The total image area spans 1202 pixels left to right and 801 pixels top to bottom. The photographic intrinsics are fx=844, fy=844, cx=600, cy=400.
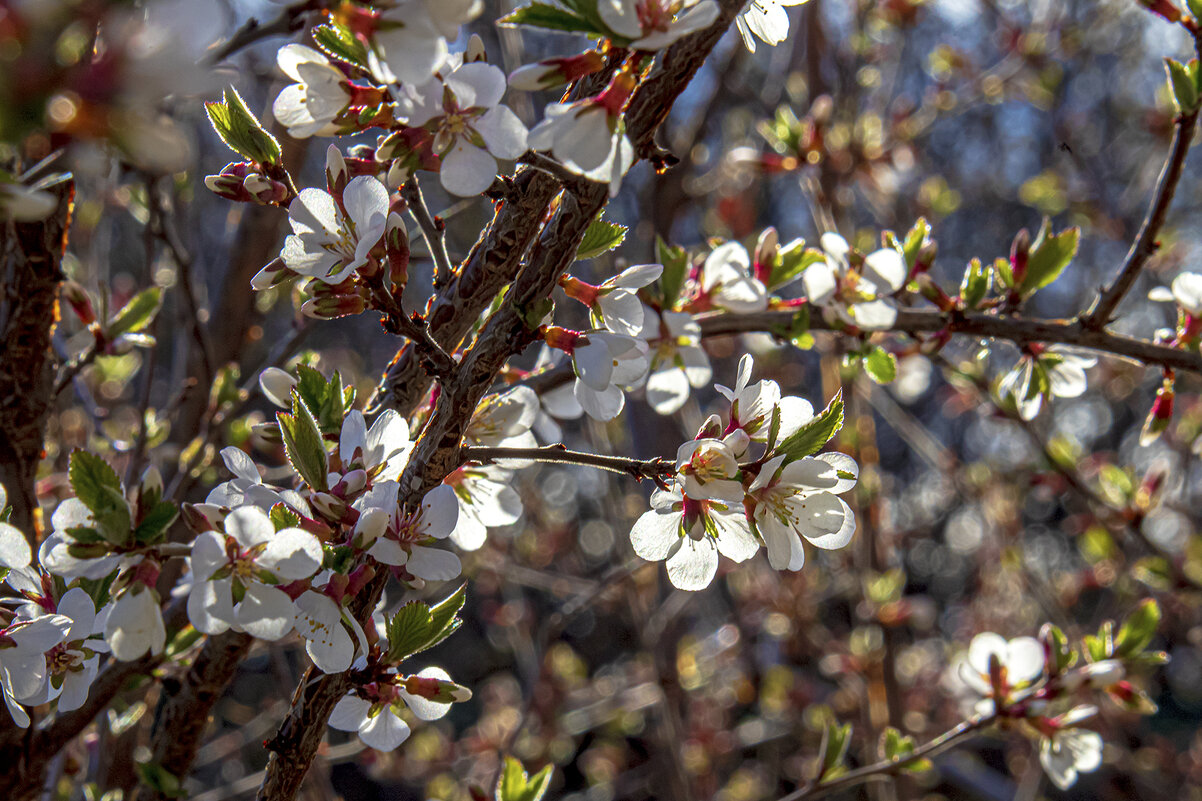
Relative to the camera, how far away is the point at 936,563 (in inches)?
354

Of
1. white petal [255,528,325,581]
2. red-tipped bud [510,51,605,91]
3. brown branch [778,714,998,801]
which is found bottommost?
brown branch [778,714,998,801]

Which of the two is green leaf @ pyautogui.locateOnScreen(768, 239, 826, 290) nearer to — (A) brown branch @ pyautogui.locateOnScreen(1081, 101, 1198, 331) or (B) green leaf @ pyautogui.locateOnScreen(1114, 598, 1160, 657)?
(A) brown branch @ pyautogui.locateOnScreen(1081, 101, 1198, 331)

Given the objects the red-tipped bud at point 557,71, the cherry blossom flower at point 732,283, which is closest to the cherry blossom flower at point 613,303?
the red-tipped bud at point 557,71

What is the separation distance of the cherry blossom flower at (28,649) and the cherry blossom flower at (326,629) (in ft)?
0.78

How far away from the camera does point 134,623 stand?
711mm

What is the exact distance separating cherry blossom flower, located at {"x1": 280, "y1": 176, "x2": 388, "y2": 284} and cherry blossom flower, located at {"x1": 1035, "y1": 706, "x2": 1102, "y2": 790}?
134 cm

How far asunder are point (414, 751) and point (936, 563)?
6780 millimetres

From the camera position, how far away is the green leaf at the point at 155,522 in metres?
0.69

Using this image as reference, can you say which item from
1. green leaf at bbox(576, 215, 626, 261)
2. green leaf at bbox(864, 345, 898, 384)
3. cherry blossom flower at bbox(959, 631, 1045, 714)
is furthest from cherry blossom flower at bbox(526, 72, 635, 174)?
cherry blossom flower at bbox(959, 631, 1045, 714)

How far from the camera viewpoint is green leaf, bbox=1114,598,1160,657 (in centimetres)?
149

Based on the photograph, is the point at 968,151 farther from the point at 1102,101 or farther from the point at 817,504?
the point at 817,504

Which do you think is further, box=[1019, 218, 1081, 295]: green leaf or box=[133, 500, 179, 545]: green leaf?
box=[1019, 218, 1081, 295]: green leaf

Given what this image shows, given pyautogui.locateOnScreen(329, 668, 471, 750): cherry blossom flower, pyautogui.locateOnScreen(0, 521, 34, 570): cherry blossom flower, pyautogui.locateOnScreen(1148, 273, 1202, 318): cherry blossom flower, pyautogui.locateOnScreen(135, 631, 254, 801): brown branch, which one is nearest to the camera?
pyautogui.locateOnScreen(0, 521, 34, 570): cherry blossom flower

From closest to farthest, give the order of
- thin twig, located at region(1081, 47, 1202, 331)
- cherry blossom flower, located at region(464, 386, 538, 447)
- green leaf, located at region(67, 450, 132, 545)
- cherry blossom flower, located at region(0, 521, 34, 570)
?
1. green leaf, located at region(67, 450, 132, 545)
2. cherry blossom flower, located at region(0, 521, 34, 570)
3. cherry blossom flower, located at region(464, 386, 538, 447)
4. thin twig, located at region(1081, 47, 1202, 331)
